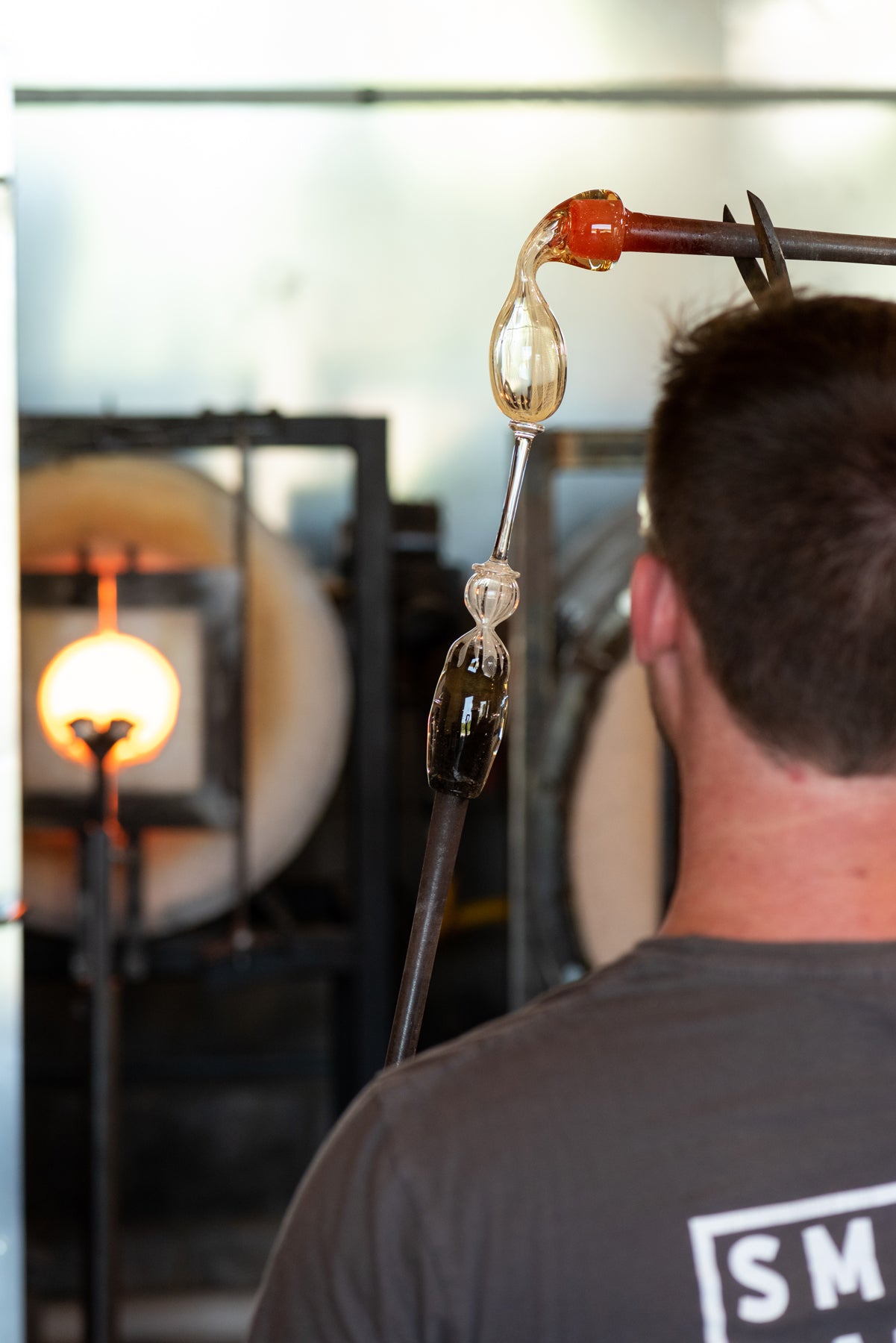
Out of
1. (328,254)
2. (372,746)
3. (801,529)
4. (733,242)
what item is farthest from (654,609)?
(328,254)

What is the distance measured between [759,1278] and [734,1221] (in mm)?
21

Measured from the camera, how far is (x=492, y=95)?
7.18 feet

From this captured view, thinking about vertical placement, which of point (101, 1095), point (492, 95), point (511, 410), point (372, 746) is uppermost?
point (492, 95)

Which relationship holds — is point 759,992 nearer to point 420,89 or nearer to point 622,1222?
point 622,1222

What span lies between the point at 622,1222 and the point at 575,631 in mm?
1410

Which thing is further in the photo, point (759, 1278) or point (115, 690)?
point (115, 690)

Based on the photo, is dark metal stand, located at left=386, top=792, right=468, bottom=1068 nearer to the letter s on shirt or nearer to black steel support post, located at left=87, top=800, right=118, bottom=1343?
the letter s on shirt

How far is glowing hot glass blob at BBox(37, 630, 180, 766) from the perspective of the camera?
1.66 metres

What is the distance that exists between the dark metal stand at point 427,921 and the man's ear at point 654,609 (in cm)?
11

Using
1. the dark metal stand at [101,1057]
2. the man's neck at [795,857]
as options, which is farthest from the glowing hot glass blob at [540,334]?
the dark metal stand at [101,1057]

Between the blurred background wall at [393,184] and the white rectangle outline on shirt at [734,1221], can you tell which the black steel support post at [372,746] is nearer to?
the blurred background wall at [393,184]

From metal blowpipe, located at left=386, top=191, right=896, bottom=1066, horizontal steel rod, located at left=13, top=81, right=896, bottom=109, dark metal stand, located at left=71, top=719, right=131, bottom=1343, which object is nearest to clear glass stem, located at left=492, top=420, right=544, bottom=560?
metal blowpipe, located at left=386, top=191, right=896, bottom=1066

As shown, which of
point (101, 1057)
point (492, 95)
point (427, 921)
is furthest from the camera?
point (492, 95)

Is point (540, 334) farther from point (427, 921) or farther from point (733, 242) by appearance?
point (427, 921)
